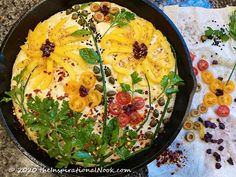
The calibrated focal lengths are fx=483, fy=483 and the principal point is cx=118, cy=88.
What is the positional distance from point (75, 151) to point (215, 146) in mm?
1073

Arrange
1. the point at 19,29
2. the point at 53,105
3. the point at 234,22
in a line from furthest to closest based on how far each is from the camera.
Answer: the point at 234,22 → the point at 19,29 → the point at 53,105

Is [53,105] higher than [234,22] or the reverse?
the reverse

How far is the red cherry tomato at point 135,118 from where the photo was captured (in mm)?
2750

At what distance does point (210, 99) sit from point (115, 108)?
2.78 feet

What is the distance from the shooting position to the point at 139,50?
2711mm

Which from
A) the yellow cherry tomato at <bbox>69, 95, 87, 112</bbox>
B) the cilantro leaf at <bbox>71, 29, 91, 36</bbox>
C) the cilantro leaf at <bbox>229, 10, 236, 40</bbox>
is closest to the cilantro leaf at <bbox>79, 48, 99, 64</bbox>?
the cilantro leaf at <bbox>71, 29, 91, 36</bbox>

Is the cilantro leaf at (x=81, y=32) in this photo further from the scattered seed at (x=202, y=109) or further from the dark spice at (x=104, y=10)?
the scattered seed at (x=202, y=109)

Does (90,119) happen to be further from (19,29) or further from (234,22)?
(234,22)

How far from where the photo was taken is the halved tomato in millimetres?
2746

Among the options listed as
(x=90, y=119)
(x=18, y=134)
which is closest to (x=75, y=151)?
(x=90, y=119)

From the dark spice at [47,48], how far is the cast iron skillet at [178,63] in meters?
0.24

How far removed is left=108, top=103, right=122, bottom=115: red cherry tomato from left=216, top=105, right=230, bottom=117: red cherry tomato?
2.86 feet

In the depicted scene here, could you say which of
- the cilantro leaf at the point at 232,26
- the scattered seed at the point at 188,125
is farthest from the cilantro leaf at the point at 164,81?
the cilantro leaf at the point at 232,26

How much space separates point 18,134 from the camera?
2.86 m
